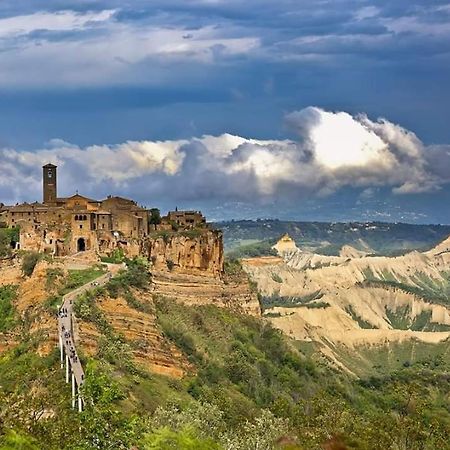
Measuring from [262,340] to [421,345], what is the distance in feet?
246

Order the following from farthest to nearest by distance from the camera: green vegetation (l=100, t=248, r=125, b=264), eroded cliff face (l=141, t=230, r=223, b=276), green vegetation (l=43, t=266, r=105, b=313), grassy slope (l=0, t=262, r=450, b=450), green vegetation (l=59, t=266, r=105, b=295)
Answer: eroded cliff face (l=141, t=230, r=223, b=276) < green vegetation (l=100, t=248, r=125, b=264) < green vegetation (l=59, t=266, r=105, b=295) < green vegetation (l=43, t=266, r=105, b=313) < grassy slope (l=0, t=262, r=450, b=450)

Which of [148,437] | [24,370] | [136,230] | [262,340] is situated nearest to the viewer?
[148,437]

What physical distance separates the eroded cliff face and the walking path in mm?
10171

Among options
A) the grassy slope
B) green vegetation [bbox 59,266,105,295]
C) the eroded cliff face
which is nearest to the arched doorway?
the eroded cliff face

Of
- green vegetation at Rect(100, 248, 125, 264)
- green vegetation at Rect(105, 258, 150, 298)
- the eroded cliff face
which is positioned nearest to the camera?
green vegetation at Rect(105, 258, 150, 298)

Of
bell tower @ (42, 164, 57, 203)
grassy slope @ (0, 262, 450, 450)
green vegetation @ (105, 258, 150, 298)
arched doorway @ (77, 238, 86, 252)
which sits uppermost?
bell tower @ (42, 164, 57, 203)

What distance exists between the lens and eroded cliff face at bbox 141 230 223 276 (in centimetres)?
9094

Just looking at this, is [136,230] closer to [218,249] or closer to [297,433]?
[218,249]

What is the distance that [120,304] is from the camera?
76812 millimetres

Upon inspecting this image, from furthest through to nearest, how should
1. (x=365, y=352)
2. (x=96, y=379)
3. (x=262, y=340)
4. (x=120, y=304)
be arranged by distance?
(x=365, y=352), (x=262, y=340), (x=120, y=304), (x=96, y=379)

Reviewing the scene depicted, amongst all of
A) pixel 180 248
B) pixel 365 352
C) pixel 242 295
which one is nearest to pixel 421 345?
pixel 365 352

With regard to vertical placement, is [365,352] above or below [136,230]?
below

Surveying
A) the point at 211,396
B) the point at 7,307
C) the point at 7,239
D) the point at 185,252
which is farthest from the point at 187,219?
the point at 211,396

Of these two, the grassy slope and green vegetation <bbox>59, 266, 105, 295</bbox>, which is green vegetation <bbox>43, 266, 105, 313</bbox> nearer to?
green vegetation <bbox>59, 266, 105, 295</bbox>
